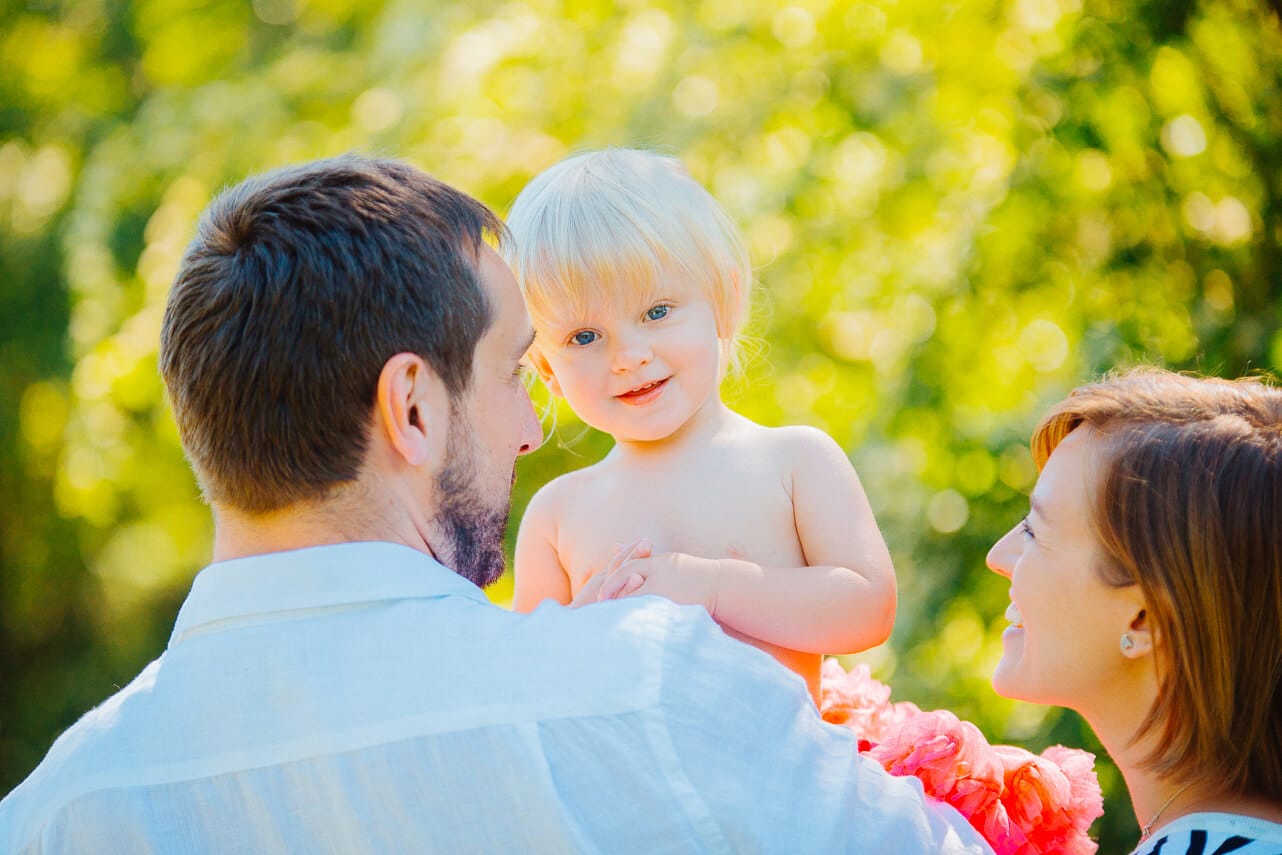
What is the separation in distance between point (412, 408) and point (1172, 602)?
3.50ft

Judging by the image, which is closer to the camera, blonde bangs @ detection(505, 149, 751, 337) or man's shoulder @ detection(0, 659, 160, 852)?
man's shoulder @ detection(0, 659, 160, 852)

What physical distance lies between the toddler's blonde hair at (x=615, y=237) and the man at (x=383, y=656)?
0.30 metres

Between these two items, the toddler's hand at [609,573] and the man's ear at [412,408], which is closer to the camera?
the man's ear at [412,408]

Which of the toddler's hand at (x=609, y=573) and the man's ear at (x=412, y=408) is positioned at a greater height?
the man's ear at (x=412, y=408)

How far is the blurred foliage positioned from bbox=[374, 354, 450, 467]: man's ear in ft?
5.70

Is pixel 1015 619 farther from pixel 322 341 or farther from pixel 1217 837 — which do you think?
pixel 322 341

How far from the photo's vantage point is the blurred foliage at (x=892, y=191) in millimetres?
3365

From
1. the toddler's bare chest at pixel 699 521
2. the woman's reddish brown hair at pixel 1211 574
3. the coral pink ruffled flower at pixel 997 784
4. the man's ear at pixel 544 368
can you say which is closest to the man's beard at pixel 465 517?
the toddler's bare chest at pixel 699 521

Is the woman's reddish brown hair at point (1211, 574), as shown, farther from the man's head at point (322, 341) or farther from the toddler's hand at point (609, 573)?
the man's head at point (322, 341)

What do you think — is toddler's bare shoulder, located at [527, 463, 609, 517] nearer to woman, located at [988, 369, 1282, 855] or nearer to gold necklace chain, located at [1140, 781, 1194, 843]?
woman, located at [988, 369, 1282, 855]

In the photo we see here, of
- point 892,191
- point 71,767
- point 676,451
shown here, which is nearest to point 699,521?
point 676,451

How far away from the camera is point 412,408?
170 centimetres

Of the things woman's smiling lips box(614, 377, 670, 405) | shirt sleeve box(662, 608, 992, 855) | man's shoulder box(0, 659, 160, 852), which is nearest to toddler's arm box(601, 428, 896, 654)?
woman's smiling lips box(614, 377, 670, 405)

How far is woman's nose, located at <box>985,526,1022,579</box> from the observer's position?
6.22ft
